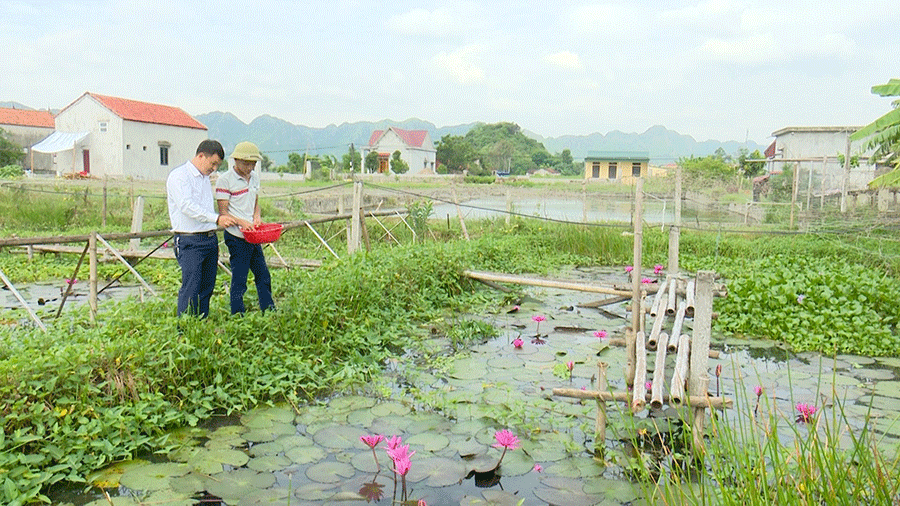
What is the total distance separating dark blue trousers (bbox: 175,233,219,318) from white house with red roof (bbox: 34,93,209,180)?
3181 centimetres

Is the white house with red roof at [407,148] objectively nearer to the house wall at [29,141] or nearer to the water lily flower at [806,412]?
the house wall at [29,141]

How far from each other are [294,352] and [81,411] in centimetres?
155

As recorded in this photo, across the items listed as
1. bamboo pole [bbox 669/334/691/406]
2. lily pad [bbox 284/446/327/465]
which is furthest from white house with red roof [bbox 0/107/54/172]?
bamboo pole [bbox 669/334/691/406]

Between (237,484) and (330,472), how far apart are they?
1.42ft

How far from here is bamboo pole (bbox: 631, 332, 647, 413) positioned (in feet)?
10.3

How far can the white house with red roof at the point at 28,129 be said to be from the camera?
37.0 metres

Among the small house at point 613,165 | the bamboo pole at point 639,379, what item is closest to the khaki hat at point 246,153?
the bamboo pole at point 639,379

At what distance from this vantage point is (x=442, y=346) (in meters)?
5.61

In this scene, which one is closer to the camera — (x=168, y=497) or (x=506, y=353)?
(x=168, y=497)

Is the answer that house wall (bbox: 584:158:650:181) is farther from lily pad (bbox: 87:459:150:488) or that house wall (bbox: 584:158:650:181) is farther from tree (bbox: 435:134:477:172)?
lily pad (bbox: 87:459:150:488)

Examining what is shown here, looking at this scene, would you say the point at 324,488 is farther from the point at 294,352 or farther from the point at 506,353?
the point at 506,353

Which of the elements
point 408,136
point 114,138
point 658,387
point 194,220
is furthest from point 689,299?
point 408,136

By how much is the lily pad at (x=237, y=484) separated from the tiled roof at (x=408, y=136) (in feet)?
173

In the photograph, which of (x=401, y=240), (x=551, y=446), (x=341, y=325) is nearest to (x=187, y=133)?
(x=401, y=240)
